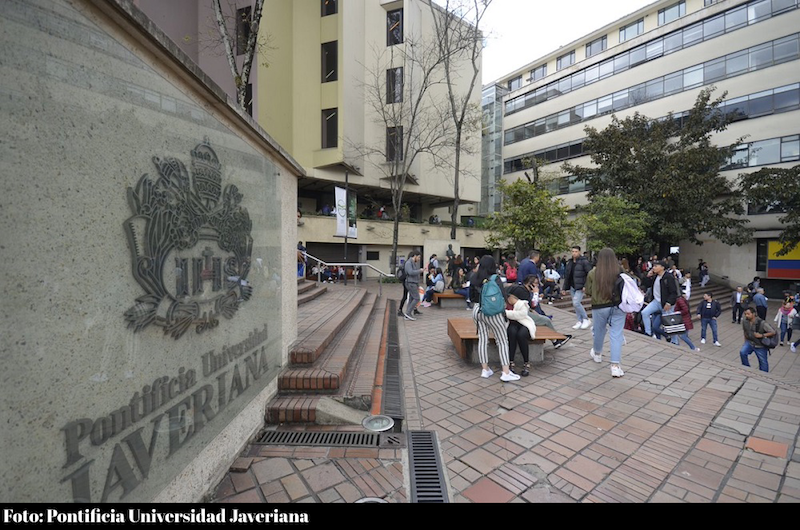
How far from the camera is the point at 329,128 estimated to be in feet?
69.0

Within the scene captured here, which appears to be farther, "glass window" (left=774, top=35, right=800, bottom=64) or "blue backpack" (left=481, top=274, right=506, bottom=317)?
"glass window" (left=774, top=35, right=800, bottom=64)

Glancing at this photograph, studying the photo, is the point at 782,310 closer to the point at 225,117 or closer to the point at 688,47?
the point at 225,117

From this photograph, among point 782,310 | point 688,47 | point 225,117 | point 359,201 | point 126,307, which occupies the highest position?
point 688,47

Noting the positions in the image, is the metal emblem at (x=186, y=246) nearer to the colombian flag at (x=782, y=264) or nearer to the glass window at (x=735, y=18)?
the colombian flag at (x=782, y=264)

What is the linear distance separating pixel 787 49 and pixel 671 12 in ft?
32.4

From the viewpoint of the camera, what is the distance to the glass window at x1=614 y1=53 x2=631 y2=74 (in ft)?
87.4

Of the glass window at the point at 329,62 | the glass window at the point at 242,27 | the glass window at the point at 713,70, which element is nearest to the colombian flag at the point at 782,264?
the glass window at the point at 713,70

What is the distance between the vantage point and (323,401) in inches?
142

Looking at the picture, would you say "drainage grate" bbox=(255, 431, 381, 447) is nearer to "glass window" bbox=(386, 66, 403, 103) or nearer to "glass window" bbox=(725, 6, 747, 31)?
"glass window" bbox=(386, 66, 403, 103)

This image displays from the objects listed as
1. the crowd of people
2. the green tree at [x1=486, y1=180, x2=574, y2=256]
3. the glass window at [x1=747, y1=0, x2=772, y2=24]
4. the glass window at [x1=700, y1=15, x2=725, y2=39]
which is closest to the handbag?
the crowd of people

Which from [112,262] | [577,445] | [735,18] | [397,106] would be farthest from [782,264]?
[112,262]

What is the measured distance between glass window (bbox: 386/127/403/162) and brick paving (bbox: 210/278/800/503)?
17203 mm
